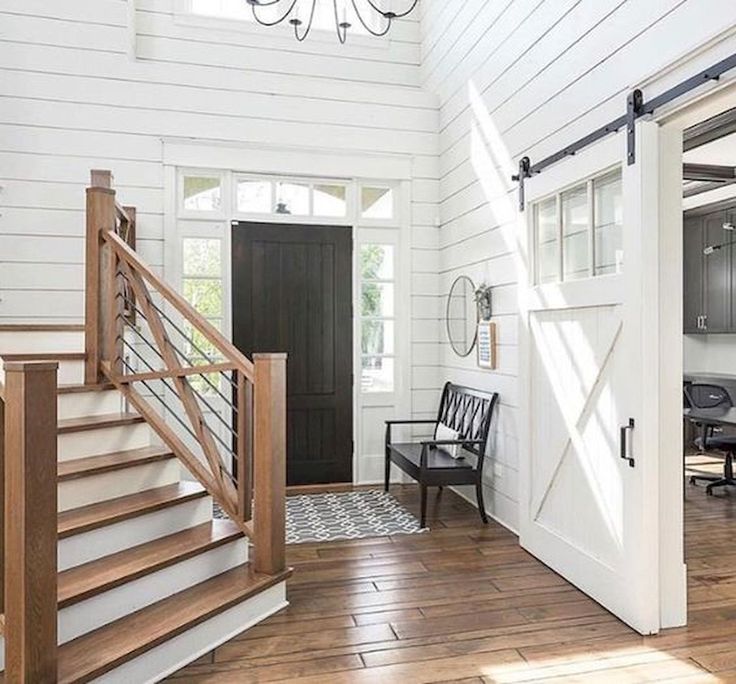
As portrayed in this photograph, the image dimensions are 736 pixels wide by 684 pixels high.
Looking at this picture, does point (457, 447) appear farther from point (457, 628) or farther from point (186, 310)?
point (186, 310)

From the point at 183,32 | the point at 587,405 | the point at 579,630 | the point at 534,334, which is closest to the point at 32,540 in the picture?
the point at 579,630

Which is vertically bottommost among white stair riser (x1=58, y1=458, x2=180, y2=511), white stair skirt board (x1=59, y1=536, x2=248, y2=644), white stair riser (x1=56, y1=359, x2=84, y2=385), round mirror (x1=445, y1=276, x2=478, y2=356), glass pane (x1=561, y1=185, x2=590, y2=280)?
white stair skirt board (x1=59, y1=536, x2=248, y2=644)

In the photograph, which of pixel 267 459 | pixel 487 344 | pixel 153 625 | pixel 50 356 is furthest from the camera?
pixel 487 344

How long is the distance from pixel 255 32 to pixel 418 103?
5.15ft

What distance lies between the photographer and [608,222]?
10.5 feet

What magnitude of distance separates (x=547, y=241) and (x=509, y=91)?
1.25 metres

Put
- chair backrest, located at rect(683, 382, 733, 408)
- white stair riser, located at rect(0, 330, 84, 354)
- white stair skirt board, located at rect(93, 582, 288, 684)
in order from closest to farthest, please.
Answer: white stair skirt board, located at rect(93, 582, 288, 684)
white stair riser, located at rect(0, 330, 84, 354)
chair backrest, located at rect(683, 382, 733, 408)

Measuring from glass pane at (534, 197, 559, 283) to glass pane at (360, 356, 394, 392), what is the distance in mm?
2236

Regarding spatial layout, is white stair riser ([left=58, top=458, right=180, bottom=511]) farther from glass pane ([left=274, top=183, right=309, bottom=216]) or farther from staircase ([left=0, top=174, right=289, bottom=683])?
glass pane ([left=274, top=183, right=309, bottom=216])

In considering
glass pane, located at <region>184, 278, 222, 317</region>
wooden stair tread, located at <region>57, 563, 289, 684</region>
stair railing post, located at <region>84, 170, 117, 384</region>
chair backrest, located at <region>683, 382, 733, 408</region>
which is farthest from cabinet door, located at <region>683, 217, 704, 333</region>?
stair railing post, located at <region>84, 170, 117, 384</region>

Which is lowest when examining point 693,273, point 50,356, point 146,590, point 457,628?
point 457,628

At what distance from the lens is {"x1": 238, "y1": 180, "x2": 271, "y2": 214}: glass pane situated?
5.49m

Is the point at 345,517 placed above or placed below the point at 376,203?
below

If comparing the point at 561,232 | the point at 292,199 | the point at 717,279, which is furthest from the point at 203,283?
the point at 717,279
